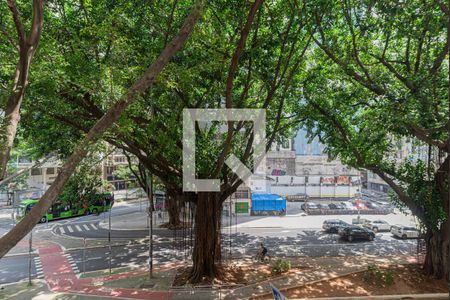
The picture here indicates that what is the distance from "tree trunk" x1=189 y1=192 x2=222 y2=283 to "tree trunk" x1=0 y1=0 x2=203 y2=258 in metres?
5.74

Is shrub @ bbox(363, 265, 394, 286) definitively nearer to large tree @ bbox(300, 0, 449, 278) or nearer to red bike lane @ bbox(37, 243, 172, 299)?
large tree @ bbox(300, 0, 449, 278)

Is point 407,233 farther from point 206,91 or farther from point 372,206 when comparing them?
point 206,91

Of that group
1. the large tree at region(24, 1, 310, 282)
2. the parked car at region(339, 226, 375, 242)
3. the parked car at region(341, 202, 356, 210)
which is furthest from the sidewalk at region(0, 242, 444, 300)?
the parked car at region(341, 202, 356, 210)

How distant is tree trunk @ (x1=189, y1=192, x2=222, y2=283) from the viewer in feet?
34.1

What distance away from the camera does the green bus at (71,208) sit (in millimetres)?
21195

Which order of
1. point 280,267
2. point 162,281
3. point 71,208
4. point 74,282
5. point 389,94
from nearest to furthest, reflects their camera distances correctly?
point 389,94
point 162,281
point 280,267
point 74,282
point 71,208

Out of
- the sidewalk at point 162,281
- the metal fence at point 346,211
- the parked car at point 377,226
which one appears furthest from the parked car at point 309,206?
the sidewalk at point 162,281

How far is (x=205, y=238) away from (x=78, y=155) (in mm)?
6573

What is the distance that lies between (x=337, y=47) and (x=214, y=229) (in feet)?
23.5

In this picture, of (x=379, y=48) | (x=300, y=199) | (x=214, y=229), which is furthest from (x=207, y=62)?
(x=300, y=199)

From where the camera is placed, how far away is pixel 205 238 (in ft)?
34.6

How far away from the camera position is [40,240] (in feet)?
58.1

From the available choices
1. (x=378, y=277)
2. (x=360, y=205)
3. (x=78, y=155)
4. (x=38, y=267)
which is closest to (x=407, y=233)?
(x=360, y=205)

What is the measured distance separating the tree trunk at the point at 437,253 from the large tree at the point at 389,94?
3 cm
